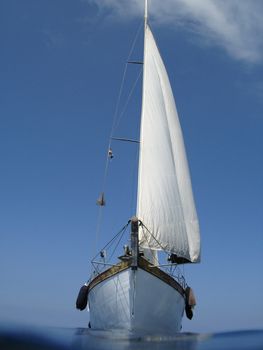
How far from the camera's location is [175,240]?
25.8 m

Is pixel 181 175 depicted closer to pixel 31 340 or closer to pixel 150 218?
pixel 150 218

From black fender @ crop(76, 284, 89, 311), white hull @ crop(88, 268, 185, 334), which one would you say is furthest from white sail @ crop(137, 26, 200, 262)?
black fender @ crop(76, 284, 89, 311)

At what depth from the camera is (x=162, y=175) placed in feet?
88.8

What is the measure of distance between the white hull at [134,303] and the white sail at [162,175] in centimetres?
384

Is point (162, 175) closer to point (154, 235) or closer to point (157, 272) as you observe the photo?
point (154, 235)

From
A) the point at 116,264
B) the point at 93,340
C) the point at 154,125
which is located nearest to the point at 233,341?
the point at 93,340

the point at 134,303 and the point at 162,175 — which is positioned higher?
the point at 162,175

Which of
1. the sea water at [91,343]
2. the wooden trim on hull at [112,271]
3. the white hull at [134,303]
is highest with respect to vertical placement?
the wooden trim on hull at [112,271]

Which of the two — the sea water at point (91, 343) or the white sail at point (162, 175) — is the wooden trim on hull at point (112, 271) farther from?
the sea water at point (91, 343)

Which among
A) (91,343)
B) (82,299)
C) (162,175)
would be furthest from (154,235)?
(91,343)

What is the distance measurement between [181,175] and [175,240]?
5.25m

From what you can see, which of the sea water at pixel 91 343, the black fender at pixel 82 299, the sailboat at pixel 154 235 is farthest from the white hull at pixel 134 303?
the sea water at pixel 91 343

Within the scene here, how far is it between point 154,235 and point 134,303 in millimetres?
5513

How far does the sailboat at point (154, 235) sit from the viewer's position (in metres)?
20.5
